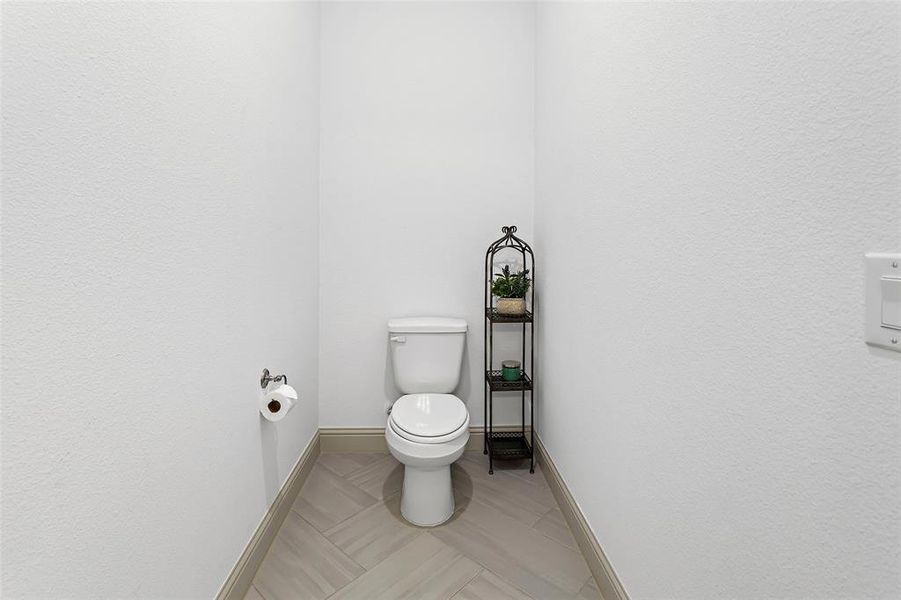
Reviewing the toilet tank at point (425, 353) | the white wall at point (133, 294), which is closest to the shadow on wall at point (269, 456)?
the white wall at point (133, 294)

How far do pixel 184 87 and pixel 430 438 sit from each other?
52.3 inches

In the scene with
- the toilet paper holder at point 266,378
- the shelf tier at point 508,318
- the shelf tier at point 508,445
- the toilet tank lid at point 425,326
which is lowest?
the shelf tier at point 508,445

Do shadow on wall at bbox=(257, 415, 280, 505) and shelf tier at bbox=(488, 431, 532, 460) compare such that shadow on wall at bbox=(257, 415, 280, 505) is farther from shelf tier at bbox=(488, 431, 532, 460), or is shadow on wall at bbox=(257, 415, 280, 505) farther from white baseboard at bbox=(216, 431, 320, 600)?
shelf tier at bbox=(488, 431, 532, 460)

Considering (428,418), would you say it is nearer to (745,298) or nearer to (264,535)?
(264,535)

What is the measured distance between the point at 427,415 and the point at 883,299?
1.51m

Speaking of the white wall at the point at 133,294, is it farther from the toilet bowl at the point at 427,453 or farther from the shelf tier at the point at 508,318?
the shelf tier at the point at 508,318

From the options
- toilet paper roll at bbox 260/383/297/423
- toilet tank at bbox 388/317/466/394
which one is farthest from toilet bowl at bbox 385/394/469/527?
toilet paper roll at bbox 260/383/297/423

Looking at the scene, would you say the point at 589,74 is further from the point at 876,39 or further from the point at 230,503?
the point at 230,503

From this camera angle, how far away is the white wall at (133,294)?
66cm

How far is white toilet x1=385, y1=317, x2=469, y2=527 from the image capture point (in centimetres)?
169

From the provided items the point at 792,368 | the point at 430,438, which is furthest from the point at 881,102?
the point at 430,438

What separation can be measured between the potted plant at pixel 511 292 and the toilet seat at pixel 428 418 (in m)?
0.51

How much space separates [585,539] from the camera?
1.53m

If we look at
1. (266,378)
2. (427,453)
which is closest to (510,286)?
(427,453)
